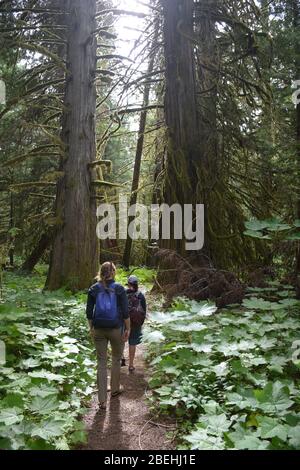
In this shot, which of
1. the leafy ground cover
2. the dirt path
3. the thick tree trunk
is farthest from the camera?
the thick tree trunk

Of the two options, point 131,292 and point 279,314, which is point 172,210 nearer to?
point 131,292

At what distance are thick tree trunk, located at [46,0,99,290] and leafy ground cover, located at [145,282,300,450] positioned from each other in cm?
393

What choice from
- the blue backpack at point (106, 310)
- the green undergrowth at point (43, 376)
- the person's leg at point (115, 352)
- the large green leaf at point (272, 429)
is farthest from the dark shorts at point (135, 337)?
the large green leaf at point (272, 429)

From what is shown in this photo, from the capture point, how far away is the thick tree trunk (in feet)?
32.0

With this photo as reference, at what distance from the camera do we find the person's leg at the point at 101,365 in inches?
195

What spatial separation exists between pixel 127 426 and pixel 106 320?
1166 millimetres

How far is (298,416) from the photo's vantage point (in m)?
3.22

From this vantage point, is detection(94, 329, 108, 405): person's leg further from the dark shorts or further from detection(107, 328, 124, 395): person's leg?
the dark shorts

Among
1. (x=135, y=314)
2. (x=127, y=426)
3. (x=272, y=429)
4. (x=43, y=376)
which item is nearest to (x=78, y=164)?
(x=135, y=314)

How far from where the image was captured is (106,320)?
5.03 m

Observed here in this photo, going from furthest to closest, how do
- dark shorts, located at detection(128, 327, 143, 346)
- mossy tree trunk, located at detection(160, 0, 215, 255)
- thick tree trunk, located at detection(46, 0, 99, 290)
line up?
thick tree trunk, located at detection(46, 0, 99, 290), mossy tree trunk, located at detection(160, 0, 215, 255), dark shorts, located at detection(128, 327, 143, 346)

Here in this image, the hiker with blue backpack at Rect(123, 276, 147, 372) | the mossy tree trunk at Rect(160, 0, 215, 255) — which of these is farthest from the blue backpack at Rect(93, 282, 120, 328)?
the mossy tree trunk at Rect(160, 0, 215, 255)

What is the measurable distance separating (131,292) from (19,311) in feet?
5.94
